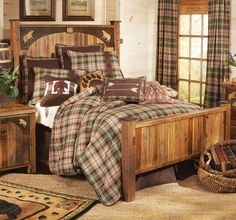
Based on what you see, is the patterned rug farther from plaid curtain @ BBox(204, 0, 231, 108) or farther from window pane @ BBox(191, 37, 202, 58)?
window pane @ BBox(191, 37, 202, 58)

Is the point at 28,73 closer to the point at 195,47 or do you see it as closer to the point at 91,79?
the point at 91,79

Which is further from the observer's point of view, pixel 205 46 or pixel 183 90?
pixel 183 90

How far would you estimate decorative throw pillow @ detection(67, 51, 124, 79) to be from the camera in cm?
562

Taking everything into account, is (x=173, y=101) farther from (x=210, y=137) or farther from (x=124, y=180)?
(x=124, y=180)

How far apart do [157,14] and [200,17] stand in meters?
0.69

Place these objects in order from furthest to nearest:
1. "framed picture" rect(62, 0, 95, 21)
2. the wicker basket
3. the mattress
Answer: "framed picture" rect(62, 0, 95, 21), the mattress, the wicker basket

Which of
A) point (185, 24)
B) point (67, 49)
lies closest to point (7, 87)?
point (67, 49)

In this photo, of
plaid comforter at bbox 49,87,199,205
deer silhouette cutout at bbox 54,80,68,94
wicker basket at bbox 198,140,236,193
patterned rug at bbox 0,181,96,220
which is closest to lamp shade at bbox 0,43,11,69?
deer silhouette cutout at bbox 54,80,68,94

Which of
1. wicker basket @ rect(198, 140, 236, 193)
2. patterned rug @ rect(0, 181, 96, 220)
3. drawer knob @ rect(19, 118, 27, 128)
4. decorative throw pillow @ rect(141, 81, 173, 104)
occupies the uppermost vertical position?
decorative throw pillow @ rect(141, 81, 173, 104)

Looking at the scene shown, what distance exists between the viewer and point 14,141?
4.78m

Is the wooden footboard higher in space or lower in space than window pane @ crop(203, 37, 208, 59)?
lower

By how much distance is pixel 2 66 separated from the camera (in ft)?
16.4

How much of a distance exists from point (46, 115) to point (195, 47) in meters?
2.40

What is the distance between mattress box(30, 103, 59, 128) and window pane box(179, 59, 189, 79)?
7.55ft
